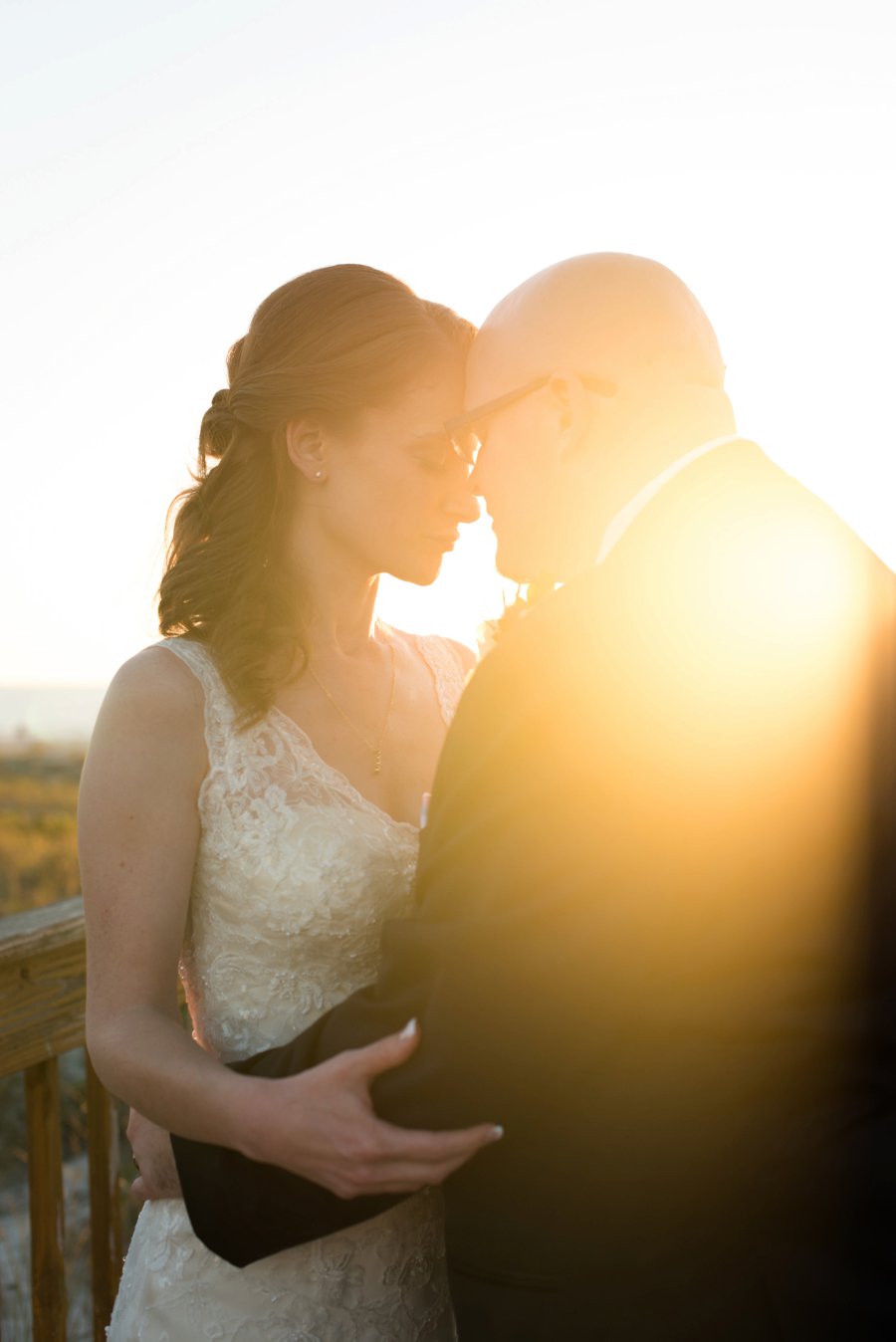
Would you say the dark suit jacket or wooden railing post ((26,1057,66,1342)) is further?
wooden railing post ((26,1057,66,1342))

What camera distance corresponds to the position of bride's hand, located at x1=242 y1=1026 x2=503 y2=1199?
1.33 m

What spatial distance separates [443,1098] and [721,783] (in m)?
0.48

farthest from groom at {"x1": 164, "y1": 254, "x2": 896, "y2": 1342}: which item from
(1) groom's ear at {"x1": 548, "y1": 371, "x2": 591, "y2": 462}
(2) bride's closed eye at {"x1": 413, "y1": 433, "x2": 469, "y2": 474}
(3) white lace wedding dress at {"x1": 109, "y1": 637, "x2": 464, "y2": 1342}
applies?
(2) bride's closed eye at {"x1": 413, "y1": 433, "x2": 469, "y2": 474}

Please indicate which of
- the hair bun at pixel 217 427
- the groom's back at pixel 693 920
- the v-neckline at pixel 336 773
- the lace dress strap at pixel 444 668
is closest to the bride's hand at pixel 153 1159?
the v-neckline at pixel 336 773

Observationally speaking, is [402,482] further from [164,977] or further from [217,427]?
[164,977]

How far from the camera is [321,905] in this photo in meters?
1.97

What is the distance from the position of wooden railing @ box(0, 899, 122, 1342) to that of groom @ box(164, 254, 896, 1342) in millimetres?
1278

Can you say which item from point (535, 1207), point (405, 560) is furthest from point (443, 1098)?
point (405, 560)

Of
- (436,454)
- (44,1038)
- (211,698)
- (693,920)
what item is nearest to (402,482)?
(436,454)

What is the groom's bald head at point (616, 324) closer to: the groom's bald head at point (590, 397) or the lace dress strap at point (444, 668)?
the groom's bald head at point (590, 397)

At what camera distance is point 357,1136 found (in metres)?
1.35

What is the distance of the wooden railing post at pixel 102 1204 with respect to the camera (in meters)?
2.79

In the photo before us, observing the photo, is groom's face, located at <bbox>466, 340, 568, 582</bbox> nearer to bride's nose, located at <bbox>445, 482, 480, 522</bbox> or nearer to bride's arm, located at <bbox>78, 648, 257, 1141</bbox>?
bride's nose, located at <bbox>445, 482, 480, 522</bbox>

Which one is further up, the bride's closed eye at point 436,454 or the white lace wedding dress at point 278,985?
the bride's closed eye at point 436,454
